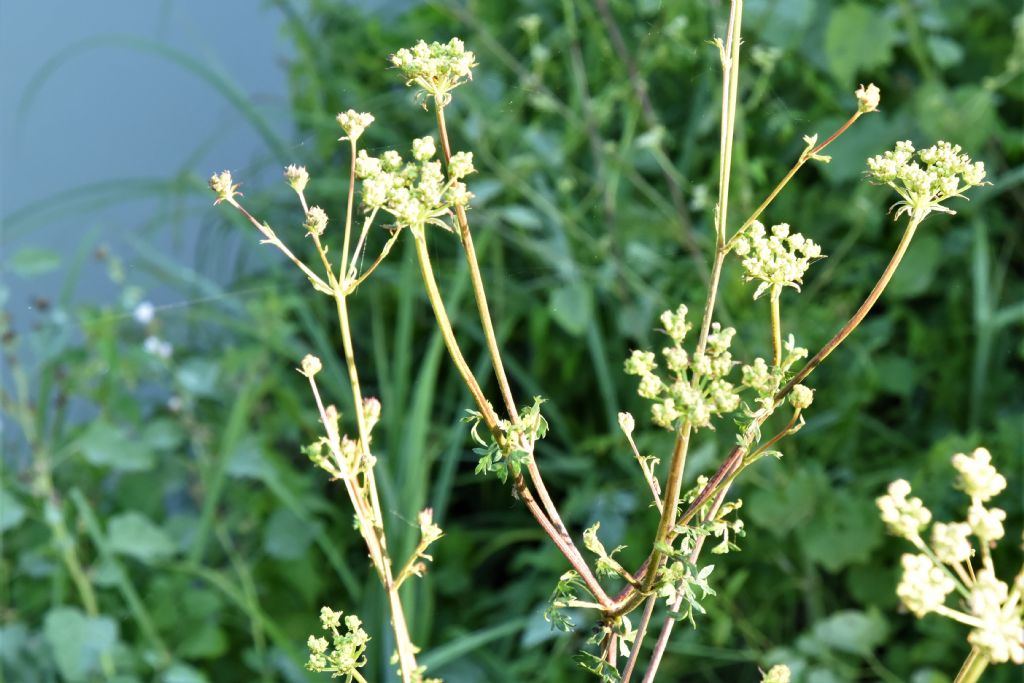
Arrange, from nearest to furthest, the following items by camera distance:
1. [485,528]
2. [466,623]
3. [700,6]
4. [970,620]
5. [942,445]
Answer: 1. [970,620]
2. [942,445]
3. [700,6]
4. [466,623]
5. [485,528]

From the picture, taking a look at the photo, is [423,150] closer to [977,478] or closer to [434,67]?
[434,67]

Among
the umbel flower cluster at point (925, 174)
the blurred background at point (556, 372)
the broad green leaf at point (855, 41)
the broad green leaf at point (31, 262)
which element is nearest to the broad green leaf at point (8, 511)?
the blurred background at point (556, 372)

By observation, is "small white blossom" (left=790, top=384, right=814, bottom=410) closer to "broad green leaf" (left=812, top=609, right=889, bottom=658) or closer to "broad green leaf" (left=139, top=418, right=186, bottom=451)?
"broad green leaf" (left=812, top=609, right=889, bottom=658)

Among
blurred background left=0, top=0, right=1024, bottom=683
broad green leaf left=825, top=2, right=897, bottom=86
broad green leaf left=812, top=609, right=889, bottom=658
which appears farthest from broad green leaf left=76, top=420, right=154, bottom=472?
broad green leaf left=825, top=2, right=897, bottom=86

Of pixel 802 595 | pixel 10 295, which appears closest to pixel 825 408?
pixel 802 595

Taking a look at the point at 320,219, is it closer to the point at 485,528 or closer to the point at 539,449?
the point at 539,449

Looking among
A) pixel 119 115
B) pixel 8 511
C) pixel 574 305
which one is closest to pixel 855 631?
pixel 574 305

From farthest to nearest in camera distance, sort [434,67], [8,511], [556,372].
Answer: [556,372], [8,511], [434,67]
